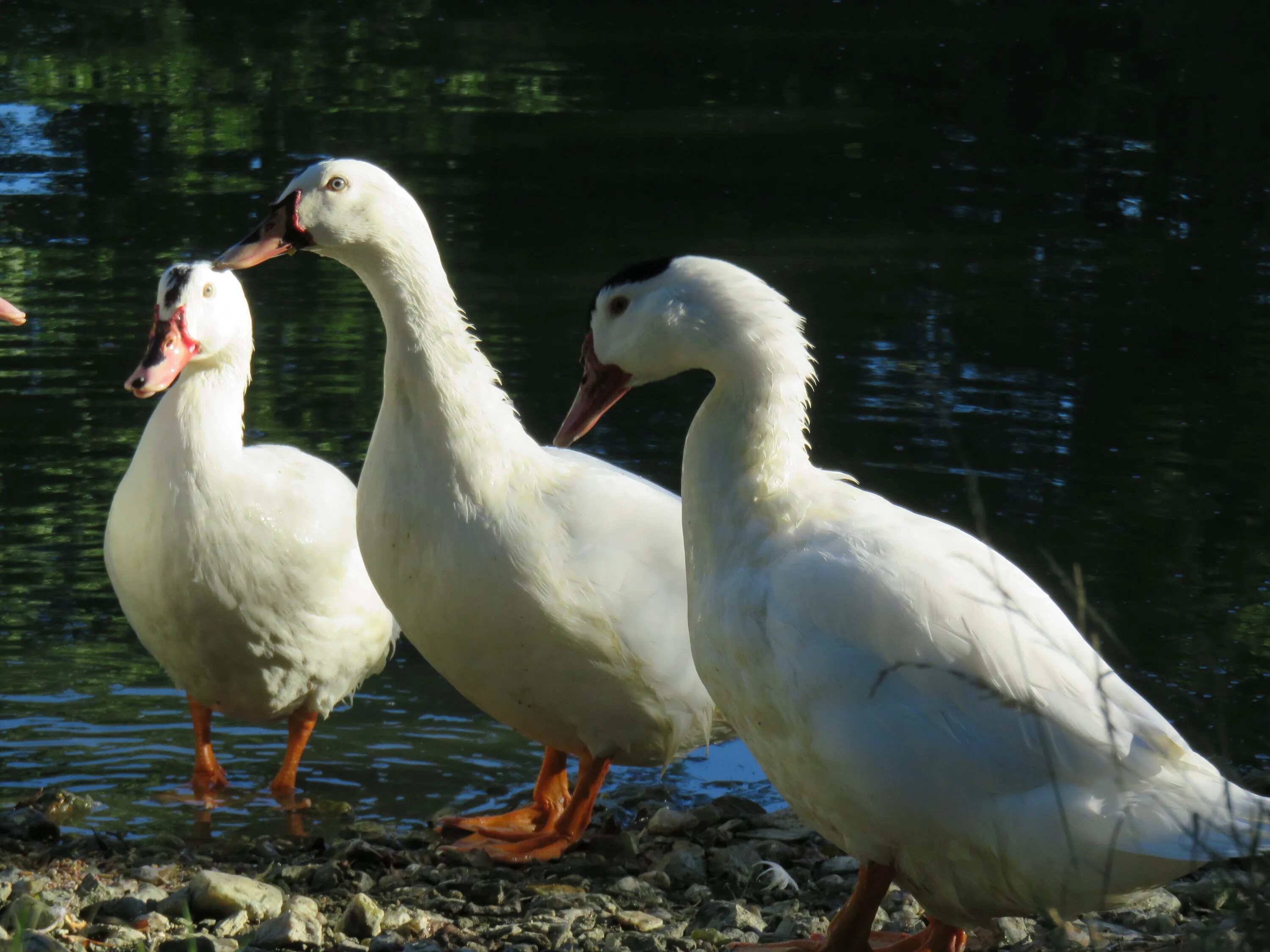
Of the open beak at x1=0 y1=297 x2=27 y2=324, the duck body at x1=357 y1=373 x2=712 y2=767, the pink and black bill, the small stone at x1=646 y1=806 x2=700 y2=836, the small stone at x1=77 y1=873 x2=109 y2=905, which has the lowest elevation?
the small stone at x1=646 y1=806 x2=700 y2=836

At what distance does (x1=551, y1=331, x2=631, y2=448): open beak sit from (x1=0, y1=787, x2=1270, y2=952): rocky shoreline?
4.66 ft

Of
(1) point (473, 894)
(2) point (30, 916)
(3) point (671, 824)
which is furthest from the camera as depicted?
(3) point (671, 824)

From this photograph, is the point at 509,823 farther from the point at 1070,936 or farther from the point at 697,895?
the point at 1070,936

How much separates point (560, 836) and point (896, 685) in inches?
75.1

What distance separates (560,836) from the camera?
5.63m

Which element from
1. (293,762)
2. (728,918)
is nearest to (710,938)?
(728,918)

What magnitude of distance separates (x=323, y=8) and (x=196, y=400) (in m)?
18.9

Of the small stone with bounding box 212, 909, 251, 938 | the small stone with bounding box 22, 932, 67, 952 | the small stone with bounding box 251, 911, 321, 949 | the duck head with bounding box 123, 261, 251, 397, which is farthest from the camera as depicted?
the duck head with bounding box 123, 261, 251, 397

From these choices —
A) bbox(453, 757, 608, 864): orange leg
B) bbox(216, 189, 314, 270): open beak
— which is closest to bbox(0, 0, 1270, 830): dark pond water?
bbox(453, 757, 608, 864): orange leg

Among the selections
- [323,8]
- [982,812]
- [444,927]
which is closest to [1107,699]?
[982,812]

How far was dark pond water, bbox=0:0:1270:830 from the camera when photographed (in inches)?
272

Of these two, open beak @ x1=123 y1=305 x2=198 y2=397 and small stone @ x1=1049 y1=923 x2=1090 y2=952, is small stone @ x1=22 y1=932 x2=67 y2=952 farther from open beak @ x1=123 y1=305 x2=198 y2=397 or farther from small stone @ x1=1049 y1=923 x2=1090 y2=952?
small stone @ x1=1049 y1=923 x2=1090 y2=952

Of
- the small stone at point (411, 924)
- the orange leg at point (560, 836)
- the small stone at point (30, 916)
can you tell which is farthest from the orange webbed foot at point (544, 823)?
the small stone at point (30, 916)

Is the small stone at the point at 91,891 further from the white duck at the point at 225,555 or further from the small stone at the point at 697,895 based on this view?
the small stone at the point at 697,895
